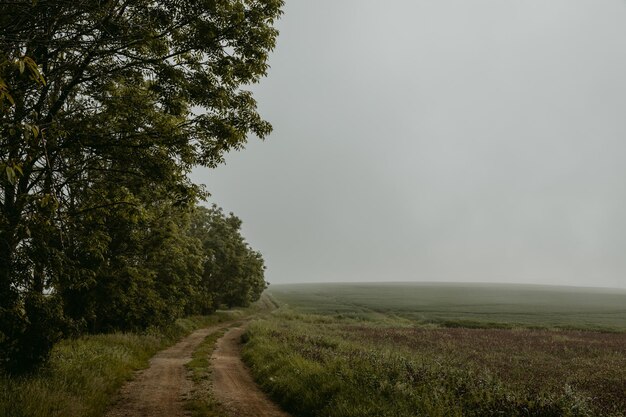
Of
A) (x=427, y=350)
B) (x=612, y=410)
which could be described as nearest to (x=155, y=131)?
(x=612, y=410)

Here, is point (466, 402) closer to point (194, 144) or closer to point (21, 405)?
point (194, 144)

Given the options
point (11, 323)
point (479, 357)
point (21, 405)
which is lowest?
point (479, 357)

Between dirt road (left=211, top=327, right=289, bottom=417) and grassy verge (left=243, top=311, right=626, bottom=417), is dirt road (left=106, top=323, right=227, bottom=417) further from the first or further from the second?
grassy verge (left=243, top=311, right=626, bottom=417)

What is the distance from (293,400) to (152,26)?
11.2 m

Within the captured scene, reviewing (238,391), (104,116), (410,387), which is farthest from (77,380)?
(410,387)

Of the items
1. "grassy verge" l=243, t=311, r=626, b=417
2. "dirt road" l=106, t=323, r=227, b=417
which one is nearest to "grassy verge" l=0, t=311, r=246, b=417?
"dirt road" l=106, t=323, r=227, b=417

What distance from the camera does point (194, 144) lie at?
407 inches

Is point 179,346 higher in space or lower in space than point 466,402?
lower

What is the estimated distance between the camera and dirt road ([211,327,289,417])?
1164 centimetres

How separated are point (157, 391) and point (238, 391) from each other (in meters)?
2.83

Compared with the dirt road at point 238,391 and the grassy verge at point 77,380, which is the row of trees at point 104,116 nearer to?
the grassy verge at point 77,380

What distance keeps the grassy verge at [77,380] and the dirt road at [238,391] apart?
3.57 m

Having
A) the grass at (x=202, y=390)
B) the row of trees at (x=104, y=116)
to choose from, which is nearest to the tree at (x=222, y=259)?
the grass at (x=202, y=390)

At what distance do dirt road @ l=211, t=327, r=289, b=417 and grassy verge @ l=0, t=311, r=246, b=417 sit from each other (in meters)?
3.57
